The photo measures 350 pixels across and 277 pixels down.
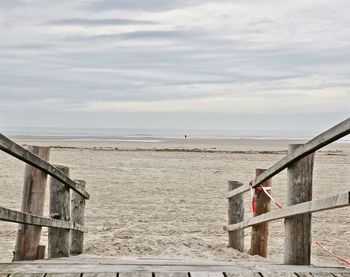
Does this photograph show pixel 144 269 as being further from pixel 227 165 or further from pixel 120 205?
pixel 227 165

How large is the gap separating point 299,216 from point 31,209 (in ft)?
8.64

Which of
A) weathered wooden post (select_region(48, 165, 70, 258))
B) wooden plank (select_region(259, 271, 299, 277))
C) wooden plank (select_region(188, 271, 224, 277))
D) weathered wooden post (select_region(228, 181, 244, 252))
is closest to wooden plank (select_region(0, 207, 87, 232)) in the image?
weathered wooden post (select_region(48, 165, 70, 258))

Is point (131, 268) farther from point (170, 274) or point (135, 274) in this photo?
point (170, 274)

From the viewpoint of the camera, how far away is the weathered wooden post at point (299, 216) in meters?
4.99

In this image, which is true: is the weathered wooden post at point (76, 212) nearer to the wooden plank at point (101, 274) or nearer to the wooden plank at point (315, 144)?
the wooden plank at point (315, 144)

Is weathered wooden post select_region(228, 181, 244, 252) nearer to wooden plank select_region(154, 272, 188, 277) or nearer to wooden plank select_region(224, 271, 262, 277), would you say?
wooden plank select_region(224, 271, 262, 277)

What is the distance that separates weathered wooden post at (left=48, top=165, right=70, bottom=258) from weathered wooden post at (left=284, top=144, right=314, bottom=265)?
2364mm

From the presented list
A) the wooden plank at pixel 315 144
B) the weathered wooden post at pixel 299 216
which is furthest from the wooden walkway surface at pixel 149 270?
the wooden plank at pixel 315 144

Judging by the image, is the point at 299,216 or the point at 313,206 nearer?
the point at 313,206

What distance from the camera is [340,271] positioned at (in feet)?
14.1

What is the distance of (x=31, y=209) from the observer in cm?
537

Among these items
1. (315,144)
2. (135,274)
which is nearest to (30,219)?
(135,274)

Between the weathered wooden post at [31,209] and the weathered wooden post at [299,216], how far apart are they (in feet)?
8.03

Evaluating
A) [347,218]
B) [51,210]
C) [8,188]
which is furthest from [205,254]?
[8,188]
